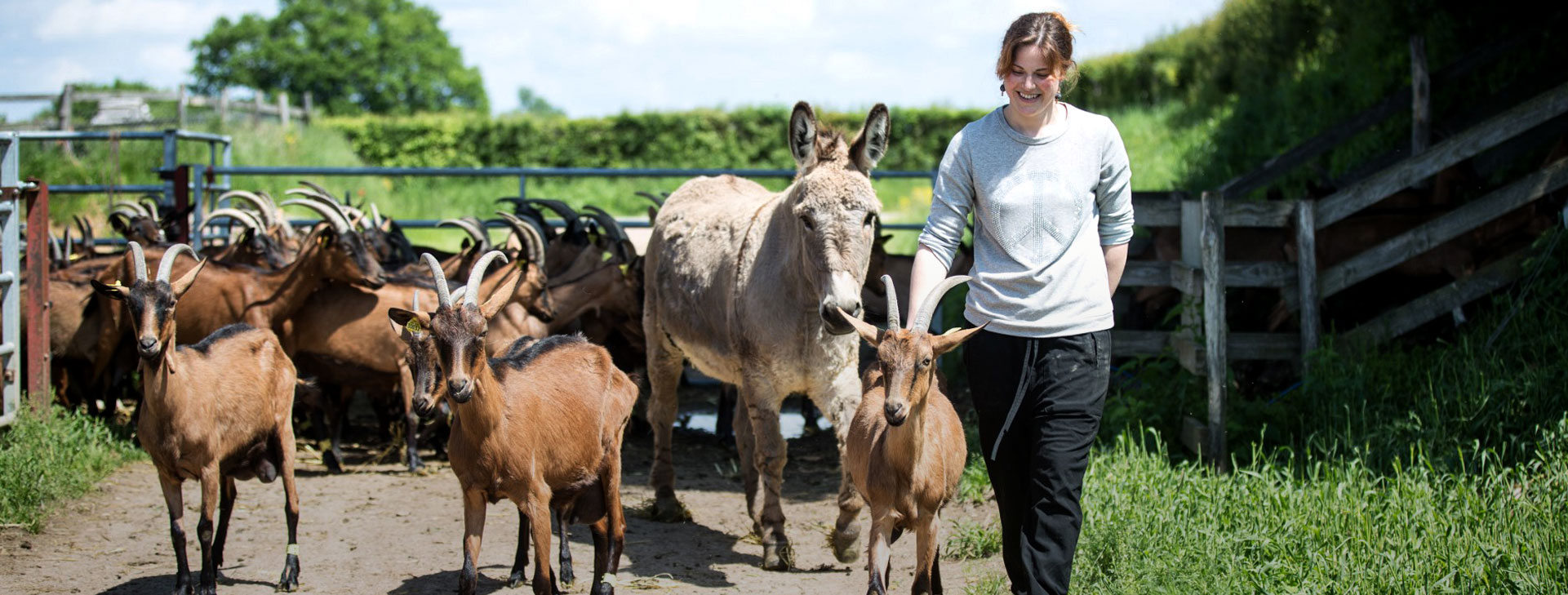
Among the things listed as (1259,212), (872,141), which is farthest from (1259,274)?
(872,141)

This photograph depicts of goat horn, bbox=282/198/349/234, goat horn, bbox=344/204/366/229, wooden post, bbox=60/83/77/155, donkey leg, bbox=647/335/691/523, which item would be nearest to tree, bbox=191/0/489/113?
wooden post, bbox=60/83/77/155

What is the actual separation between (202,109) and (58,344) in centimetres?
2839

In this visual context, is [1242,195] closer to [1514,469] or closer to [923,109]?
[1514,469]

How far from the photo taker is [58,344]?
369 inches

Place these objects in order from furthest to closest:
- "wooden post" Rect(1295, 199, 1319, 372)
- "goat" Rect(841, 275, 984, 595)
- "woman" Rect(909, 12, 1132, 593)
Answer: "wooden post" Rect(1295, 199, 1319, 372), "goat" Rect(841, 275, 984, 595), "woman" Rect(909, 12, 1132, 593)

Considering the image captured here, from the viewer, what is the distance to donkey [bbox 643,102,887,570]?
5.91 m

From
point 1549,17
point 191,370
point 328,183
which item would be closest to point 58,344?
point 191,370

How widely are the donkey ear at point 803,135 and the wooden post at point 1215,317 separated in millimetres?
2458

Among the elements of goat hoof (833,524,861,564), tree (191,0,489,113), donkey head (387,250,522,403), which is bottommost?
goat hoof (833,524,861,564)

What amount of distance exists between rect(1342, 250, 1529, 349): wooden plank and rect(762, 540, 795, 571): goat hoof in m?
3.70

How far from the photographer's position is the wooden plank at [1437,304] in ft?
24.1

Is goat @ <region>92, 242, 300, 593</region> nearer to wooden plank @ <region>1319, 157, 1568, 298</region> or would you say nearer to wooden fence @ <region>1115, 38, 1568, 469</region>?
wooden fence @ <region>1115, 38, 1568, 469</region>

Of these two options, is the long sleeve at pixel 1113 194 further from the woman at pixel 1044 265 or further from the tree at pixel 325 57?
the tree at pixel 325 57

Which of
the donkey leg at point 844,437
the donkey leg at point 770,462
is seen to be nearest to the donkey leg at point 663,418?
the donkey leg at point 770,462
